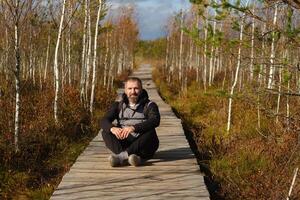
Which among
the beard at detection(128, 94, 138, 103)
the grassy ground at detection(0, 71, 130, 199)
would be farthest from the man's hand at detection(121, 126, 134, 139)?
the grassy ground at detection(0, 71, 130, 199)

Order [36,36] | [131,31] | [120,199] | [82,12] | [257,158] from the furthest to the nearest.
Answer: [131,31]
[36,36]
[82,12]
[257,158]
[120,199]

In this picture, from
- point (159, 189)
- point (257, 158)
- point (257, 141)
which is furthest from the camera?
point (257, 141)

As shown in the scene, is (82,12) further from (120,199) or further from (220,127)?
(120,199)

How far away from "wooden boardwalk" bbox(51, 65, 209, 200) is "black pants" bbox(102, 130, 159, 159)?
7.3 inches

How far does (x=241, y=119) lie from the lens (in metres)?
12.2

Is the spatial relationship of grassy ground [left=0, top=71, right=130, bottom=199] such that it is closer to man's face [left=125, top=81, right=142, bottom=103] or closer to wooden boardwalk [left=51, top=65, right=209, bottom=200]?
wooden boardwalk [left=51, top=65, right=209, bottom=200]

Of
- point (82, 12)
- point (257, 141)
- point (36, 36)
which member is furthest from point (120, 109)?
point (36, 36)

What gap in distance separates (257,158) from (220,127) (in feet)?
15.3

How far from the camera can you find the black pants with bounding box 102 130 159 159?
22.3 ft

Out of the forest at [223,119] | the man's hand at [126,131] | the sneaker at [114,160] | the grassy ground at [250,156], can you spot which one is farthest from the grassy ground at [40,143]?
the grassy ground at [250,156]

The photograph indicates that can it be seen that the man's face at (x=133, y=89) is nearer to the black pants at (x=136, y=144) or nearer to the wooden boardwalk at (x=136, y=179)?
the black pants at (x=136, y=144)

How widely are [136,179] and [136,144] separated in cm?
85

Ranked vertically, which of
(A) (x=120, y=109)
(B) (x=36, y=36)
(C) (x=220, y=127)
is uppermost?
(B) (x=36, y=36)

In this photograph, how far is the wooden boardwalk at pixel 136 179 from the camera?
17.5 ft
